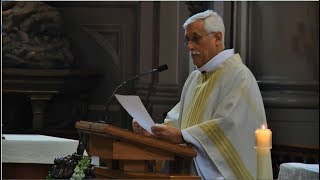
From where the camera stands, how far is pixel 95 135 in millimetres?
3359

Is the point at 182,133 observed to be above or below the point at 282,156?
above

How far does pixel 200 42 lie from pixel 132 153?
739mm

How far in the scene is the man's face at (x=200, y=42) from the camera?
372 cm

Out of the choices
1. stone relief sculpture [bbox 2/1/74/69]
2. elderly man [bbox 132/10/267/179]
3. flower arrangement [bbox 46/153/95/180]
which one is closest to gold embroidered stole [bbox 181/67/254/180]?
elderly man [bbox 132/10/267/179]

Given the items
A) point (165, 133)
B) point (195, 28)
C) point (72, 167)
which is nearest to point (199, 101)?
point (195, 28)

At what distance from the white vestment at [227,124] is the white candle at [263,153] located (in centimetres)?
129

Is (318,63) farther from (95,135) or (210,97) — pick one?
→ (95,135)

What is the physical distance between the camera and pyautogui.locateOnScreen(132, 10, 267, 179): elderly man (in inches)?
141

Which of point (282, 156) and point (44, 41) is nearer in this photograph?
point (282, 156)

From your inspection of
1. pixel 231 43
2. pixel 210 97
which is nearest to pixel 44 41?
pixel 231 43

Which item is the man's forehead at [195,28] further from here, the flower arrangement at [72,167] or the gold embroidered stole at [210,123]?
the flower arrangement at [72,167]

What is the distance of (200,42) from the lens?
12.2 feet

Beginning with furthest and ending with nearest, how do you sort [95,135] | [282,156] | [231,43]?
[231,43], [282,156], [95,135]

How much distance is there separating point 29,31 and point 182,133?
16.0ft
